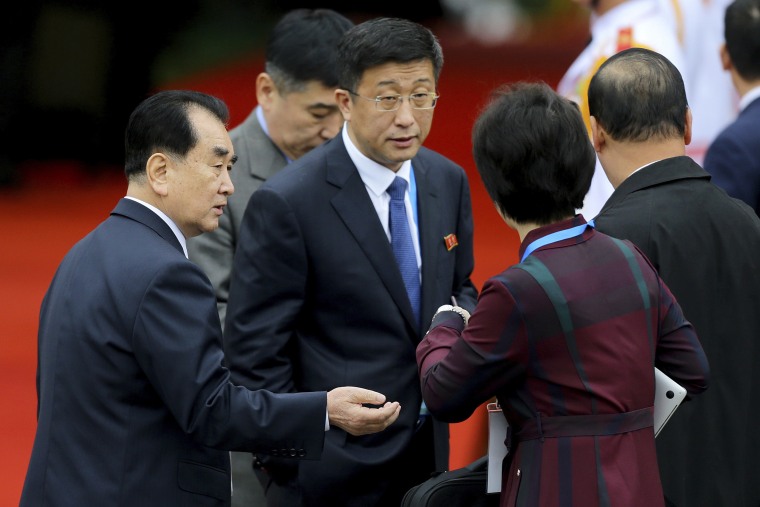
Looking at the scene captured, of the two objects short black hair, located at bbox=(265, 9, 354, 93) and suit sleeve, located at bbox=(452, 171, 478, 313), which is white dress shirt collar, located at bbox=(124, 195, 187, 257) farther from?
short black hair, located at bbox=(265, 9, 354, 93)

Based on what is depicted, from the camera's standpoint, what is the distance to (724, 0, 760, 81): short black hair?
3893mm

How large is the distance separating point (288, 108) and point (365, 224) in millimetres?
853

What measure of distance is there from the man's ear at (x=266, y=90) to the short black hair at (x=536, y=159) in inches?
58.0

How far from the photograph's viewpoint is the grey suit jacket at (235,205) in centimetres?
346

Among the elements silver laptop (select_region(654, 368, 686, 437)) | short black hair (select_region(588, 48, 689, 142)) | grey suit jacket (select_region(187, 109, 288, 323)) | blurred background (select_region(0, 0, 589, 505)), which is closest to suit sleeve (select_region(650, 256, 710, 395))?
silver laptop (select_region(654, 368, 686, 437))

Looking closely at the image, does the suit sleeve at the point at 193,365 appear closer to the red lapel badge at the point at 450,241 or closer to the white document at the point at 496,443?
the white document at the point at 496,443

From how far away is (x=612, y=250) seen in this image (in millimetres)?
2240

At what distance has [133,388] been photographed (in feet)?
7.47

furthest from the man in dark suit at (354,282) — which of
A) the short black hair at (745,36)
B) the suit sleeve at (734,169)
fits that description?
the short black hair at (745,36)

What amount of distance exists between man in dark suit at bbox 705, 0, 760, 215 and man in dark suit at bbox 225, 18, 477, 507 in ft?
3.65

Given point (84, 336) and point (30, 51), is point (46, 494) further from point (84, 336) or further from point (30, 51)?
point (30, 51)

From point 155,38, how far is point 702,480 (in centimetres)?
847

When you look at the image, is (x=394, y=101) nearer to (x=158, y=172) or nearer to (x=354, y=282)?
(x=354, y=282)

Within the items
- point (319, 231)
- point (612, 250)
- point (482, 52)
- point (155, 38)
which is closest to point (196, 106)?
point (319, 231)
